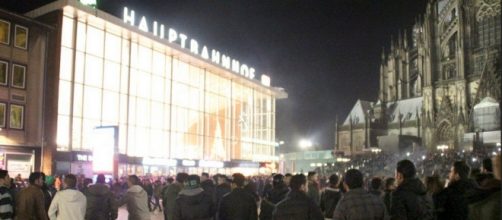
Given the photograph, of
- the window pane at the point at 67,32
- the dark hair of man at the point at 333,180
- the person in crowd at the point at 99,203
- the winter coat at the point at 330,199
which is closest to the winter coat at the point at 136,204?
the person in crowd at the point at 99,203

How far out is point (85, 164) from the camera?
119 ft

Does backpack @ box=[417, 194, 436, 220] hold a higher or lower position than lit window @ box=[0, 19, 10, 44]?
lower

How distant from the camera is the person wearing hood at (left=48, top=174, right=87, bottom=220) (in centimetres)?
944

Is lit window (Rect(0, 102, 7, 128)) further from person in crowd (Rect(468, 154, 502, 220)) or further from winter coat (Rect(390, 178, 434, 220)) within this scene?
person in crowd (Rect(468, 154, 502, 220))

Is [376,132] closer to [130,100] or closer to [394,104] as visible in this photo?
[394,104]

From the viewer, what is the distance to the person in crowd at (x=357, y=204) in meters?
6.39

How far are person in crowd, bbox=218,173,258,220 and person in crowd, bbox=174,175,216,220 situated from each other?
265 millimetres

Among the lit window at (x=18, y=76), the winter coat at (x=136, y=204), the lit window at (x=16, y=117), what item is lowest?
the winter coat at (x=136, y=204)

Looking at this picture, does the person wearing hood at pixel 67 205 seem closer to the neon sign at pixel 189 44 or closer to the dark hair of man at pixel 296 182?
the dark hair of man at pixel 296 182

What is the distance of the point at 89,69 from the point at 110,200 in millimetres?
29052

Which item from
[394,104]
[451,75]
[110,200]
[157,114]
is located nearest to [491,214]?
[110,200]

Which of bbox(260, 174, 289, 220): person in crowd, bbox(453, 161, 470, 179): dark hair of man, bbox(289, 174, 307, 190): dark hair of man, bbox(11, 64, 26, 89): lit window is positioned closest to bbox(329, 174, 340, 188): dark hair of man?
bbox(260, 174, 289, 220): person in crowd

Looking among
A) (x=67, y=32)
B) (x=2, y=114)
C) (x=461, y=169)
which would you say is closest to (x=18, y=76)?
(x=2, y=114)

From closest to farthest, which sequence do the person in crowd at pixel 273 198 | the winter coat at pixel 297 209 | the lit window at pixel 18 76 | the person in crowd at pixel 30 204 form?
the winter coat at pixel 297 209, the person in crowd at pixel 30 204, the person in crowd at pixel 273 198, the lit window at pixel 18 76
